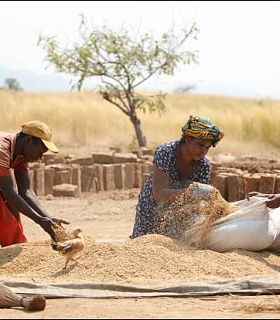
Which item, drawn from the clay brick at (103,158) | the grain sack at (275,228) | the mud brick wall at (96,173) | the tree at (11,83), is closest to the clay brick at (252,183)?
the mud brick wall at (96,173)

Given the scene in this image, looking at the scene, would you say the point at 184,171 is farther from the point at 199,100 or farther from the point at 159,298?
the point at 199,100

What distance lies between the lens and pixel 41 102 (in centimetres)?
2403

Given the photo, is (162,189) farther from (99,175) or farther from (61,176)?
(99,175)

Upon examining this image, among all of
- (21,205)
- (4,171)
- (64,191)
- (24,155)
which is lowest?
(64,191)

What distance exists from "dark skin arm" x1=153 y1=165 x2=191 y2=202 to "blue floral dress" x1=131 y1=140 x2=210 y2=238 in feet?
0.15

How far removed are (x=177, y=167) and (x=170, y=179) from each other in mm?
115

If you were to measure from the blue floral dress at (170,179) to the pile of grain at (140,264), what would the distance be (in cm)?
54

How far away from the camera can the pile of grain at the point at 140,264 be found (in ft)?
17.8

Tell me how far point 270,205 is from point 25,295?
2134 mm

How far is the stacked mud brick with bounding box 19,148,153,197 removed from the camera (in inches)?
466

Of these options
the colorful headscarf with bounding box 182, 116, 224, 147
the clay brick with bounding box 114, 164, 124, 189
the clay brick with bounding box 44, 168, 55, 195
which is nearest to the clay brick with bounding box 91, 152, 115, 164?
the clay brick with bounding box 114, 164, 124, 189

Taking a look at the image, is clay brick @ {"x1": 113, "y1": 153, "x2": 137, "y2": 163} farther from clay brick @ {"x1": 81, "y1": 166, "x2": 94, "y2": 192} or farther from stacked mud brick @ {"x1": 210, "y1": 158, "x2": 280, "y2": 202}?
stacked mud brick @ {"x1": 210, "y1": 158, "x2": 280, "y2": 202}

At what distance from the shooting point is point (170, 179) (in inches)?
253

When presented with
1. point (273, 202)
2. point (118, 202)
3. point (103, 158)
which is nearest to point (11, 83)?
point (103, 158)
